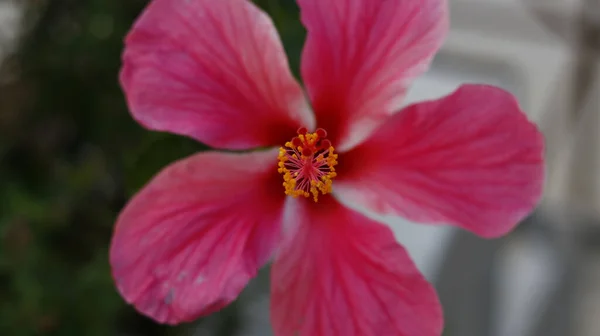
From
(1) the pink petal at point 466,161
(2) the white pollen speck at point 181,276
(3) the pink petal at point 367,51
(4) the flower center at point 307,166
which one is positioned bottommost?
(2) the white pollen speck at point 181,276

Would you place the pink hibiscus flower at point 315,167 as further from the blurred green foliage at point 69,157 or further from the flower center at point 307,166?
the blurred green foliage at point 69,157

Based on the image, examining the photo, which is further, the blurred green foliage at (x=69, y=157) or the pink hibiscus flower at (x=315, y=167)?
the blurred green foliage at (x=69, y=157)

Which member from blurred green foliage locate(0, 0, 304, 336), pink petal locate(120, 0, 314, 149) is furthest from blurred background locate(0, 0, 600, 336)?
pink petal locate(120, 0, 314, 149)

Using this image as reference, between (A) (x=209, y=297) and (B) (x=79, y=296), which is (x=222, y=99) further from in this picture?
(B) (x=79, y=296)

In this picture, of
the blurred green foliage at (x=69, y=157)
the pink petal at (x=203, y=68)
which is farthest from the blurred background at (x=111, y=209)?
the pink petal at (x=203, y=68)

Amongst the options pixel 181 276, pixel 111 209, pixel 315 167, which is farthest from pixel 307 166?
pixel 111 209

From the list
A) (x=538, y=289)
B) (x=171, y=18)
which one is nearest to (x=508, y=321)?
(x=538, y=289)

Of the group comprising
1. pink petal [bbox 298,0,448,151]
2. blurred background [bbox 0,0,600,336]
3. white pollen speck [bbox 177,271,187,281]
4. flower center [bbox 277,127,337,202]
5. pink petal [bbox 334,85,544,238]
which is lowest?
blurred background [bbox 0,0,600,336]

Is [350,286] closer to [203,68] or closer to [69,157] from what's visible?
[203,68]

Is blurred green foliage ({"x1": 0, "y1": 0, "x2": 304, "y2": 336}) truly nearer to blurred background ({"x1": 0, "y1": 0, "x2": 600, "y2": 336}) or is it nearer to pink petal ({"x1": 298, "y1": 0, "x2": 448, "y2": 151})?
blurred background ({"x1": 0, "y1": 0, "x2": 600, "y2": 336})
